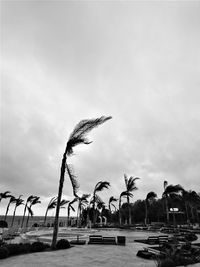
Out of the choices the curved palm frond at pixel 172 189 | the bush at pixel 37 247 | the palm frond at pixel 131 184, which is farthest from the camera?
the palm frond at pixel 131 184

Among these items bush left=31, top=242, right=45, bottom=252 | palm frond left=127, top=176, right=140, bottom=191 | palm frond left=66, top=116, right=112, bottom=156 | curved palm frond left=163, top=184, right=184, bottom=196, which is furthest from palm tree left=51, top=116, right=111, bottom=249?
palm frond left=127, top=176, right=140, bottom=191

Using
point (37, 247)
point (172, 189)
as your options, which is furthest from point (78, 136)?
point (172, 189)

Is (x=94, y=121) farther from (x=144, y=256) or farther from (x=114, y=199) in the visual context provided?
(x=114, y=199)

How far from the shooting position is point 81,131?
1246cm

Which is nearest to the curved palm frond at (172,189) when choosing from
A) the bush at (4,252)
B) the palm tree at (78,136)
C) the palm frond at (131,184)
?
the palm frond at (131,184)

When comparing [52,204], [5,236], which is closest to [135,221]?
[52,204]

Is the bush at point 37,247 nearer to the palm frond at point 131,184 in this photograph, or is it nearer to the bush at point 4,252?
the bush at point 4,252

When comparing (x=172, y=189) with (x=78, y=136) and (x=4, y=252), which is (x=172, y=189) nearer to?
(x=78, y=136)

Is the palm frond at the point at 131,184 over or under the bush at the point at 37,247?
over

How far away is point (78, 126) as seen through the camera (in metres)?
12.4

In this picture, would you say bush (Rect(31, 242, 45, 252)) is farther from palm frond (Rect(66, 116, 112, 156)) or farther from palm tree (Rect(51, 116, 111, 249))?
palm frond (Rect(66, 116, 112, 156))

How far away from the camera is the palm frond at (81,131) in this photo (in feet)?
39.8

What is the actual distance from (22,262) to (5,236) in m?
12.5

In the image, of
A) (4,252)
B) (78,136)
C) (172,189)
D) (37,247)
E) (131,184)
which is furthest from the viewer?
(131,184)
